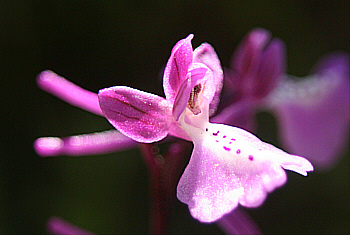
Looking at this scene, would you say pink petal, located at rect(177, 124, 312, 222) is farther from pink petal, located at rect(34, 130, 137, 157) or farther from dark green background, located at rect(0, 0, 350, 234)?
dark green background, located at rect(0, 0, 350, 234)

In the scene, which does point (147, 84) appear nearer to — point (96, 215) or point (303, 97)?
point (96, 215)

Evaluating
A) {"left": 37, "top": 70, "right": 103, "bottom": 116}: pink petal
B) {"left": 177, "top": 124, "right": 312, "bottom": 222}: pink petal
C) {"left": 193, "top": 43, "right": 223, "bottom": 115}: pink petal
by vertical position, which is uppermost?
{"left": 193, "top": 43, "right": 223, "bottom": 115}: pink petal

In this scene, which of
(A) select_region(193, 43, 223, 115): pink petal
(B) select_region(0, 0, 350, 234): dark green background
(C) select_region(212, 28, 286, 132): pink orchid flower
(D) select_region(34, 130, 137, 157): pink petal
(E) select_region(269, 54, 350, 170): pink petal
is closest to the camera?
(A) select_region(193, 43, 223, 115): pink petal

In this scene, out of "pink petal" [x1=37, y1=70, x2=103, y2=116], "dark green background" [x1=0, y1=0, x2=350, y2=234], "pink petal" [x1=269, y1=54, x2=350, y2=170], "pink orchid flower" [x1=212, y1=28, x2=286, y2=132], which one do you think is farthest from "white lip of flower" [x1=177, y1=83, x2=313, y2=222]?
"dark green background" [x1=0, y1=0, x2=350, y2=234]

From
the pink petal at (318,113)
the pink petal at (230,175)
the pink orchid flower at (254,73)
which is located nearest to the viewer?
the pink petal at (230,175)

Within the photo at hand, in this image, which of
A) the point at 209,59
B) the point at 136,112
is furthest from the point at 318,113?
the point at 136,112

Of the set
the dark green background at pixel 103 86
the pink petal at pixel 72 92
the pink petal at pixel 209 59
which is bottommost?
the dark green background at pixel 103 86

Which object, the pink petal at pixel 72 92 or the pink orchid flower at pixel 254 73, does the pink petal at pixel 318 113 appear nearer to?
the pink orchid flower at pixel 254 73

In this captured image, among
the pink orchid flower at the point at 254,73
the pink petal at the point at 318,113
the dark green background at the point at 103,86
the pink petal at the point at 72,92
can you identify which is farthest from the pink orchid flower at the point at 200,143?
the dark green background at the point at 103,86
